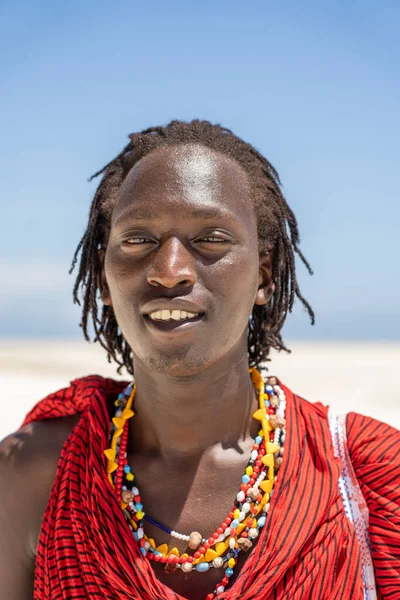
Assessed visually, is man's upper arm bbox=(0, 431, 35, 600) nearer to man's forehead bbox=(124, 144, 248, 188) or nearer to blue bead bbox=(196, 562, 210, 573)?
blue bead bbox=(196, 562, 210, 573)

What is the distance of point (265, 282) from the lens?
2650 mm

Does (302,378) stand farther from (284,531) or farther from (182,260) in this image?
(182,260)

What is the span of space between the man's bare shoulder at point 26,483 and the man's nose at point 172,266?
0.78 meters

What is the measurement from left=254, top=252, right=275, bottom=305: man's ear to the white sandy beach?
Result: 4.24m

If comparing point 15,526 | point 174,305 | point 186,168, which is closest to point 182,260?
point 174,305

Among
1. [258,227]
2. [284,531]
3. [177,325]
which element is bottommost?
[284,531]

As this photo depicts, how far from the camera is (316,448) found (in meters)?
2.42

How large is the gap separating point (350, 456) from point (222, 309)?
2.24ft

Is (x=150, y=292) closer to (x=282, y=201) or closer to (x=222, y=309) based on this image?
(x=222, y=309)

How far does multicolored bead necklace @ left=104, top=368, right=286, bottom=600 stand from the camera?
2264 mm

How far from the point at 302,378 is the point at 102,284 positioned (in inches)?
292

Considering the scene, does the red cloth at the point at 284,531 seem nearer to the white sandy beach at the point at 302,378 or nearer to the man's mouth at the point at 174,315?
the man's mouth at the point at 174,315

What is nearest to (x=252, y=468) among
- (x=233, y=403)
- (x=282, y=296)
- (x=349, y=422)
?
(x=233, y=403)

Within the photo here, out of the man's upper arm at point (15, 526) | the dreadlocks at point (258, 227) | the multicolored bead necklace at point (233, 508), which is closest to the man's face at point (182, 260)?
the dreadlocks at point (258, 227)
